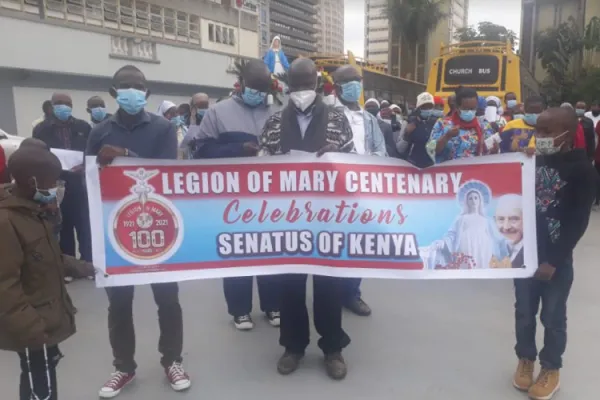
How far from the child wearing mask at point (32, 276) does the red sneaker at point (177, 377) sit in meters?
0.80

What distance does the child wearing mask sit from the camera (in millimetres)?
2184

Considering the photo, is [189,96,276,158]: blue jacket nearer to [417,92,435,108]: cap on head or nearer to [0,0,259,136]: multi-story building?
[417,92,435,108]: cap on head

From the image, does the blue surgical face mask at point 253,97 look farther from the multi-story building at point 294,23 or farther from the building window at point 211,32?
the multi-story building at point 294,23

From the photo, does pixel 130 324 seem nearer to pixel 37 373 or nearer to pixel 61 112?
pixel 37 373

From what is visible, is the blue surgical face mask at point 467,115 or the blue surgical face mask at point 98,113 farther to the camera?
the blue surgical face mask at point 98,113

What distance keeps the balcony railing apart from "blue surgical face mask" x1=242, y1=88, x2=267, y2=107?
1845 centimetres

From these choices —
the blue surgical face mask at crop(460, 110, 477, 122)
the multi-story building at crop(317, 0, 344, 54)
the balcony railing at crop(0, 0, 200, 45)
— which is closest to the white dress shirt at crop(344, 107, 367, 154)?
the blue surgical face mask at crop(460, 110, 477, 122)

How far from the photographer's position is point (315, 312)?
3389mm

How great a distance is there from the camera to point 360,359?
11.6 feet

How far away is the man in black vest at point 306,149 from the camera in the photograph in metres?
3.23

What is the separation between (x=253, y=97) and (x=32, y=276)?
1969 mm

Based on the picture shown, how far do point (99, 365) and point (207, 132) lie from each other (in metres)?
1.73

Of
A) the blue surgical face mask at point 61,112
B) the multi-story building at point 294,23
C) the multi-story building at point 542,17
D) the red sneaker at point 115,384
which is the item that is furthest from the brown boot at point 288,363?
the multi-story building at point 294,23

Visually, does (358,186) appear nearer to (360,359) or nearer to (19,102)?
(360,359)
